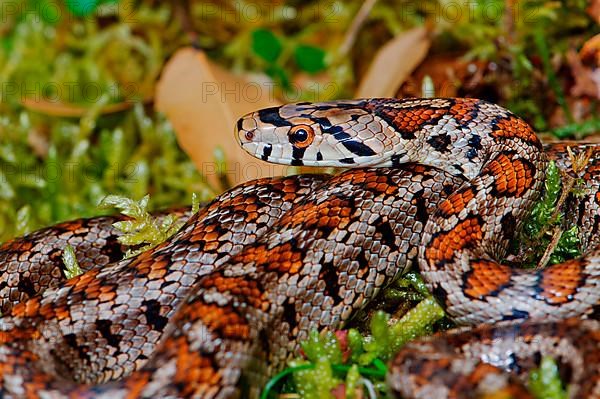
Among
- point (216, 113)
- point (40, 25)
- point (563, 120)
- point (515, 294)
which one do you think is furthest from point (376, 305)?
point (40, 25)

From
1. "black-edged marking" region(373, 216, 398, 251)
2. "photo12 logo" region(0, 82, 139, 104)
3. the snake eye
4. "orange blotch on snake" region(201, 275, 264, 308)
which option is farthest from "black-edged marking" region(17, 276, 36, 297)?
"photo12 logo" region(0, 82, 139, 104)

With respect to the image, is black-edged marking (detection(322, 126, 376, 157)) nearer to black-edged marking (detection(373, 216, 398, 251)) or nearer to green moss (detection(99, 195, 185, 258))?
black-edged marking (detection(373, 216, 398, 251))

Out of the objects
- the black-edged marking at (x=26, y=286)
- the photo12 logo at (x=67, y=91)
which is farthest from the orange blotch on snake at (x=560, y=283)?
Answer: the photo12 logo at (x=67, y=91)

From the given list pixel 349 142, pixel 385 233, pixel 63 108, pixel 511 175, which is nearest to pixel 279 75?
pixel 63 108

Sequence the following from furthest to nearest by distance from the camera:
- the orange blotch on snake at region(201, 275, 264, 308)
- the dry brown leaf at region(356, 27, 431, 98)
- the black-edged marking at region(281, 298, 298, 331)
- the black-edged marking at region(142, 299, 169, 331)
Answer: the dry brown leaf at region(356, 27, 431, 98)
the black-edged marking at region(142, 299, 169, 331)
the black-edged marking at region(281, 298, 298, 331)
the orange blotch on snake at region(201, 275, 264, 308)

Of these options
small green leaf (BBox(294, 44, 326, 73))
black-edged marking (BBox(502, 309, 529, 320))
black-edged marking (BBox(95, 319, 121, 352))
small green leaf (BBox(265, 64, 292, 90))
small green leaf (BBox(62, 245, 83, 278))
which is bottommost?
black-edged marking (BBox(95, 319, 121, 352))

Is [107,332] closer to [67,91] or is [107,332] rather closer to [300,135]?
[300,135]

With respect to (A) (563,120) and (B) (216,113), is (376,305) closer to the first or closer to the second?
(B) (216,113)
